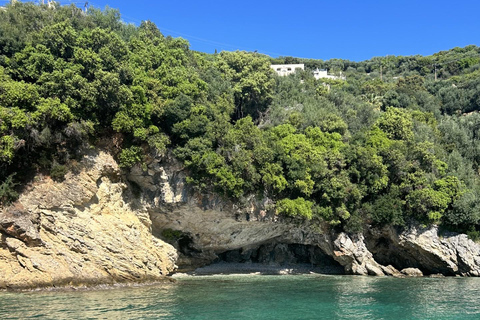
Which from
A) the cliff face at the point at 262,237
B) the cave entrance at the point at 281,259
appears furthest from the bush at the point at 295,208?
the cave entrance at the point at 281,259

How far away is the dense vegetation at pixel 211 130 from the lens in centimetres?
2417

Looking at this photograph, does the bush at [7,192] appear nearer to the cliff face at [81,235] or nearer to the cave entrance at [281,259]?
the cliff face at [81,235]

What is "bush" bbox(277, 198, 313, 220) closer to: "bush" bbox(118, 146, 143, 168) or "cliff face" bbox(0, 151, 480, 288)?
"cliff face" bbox(0, 151, 480, 288)

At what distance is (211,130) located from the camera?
28688mm

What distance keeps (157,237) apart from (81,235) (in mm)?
7611

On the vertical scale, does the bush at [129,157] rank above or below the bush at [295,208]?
above

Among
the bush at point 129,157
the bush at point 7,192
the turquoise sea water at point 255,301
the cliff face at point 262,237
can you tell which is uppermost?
the bush at point 129,157

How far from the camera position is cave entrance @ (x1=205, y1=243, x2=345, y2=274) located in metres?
35.3

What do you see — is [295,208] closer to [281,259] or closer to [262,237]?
[262,237]

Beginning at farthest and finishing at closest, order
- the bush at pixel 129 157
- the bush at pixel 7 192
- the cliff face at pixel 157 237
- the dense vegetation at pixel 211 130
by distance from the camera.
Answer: the bush at pixel 129 157 < the dense vegetation at pixel 211 130 < the bush at pixel 7 192 < the cliff face at pixel 157 237

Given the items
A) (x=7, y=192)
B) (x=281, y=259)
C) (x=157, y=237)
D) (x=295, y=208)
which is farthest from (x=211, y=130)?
(x=281, y=259)

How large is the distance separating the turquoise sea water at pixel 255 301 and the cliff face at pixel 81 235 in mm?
1646

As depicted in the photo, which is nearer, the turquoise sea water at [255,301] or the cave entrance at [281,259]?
the turquoise sea water at [255,301]

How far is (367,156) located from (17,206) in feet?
88.7
